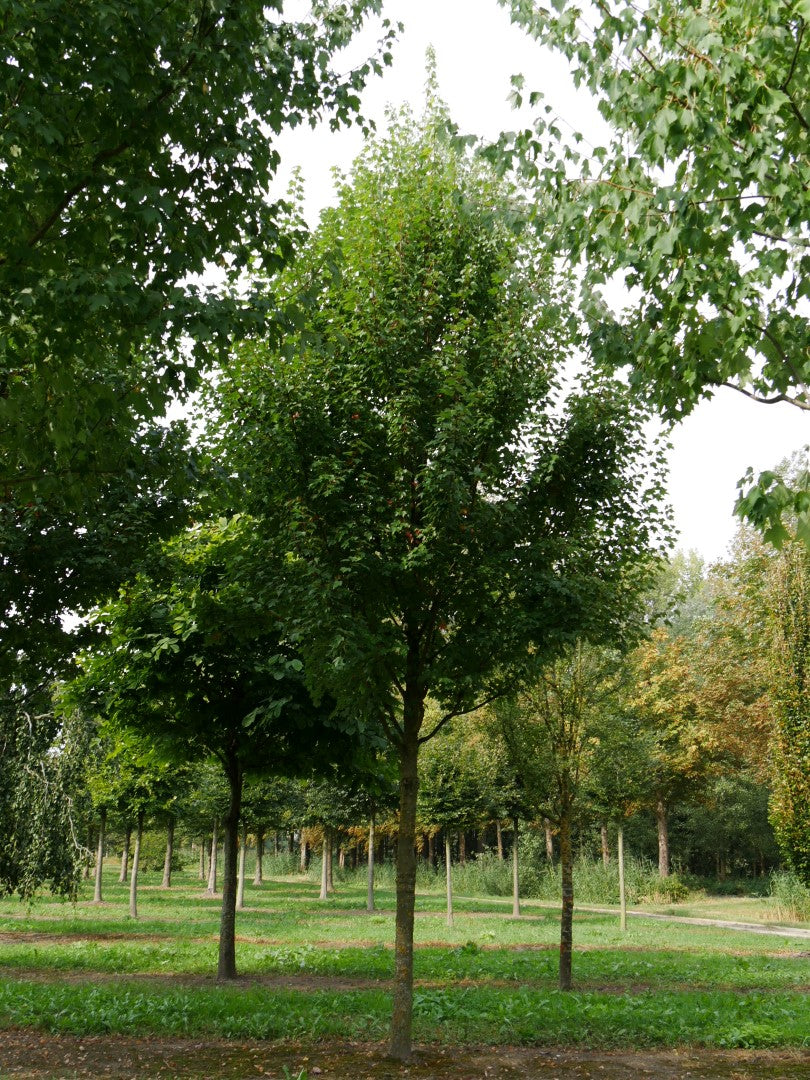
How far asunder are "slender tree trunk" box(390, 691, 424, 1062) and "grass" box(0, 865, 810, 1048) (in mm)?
926

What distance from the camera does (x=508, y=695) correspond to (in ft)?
28.9

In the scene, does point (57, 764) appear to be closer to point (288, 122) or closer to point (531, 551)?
point (531, 551)

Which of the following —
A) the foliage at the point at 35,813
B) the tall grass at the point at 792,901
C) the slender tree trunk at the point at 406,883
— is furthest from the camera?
the tall grass at the point at 792,901

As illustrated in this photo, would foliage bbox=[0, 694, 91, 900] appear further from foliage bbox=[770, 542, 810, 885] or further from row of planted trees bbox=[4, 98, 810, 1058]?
foliage bbox=[770, 542, 810, 885]

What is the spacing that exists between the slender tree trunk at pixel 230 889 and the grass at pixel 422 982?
0.34 meters

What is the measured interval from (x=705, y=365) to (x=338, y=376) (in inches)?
147

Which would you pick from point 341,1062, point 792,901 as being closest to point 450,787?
point 792,901

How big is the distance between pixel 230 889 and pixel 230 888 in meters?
0.02

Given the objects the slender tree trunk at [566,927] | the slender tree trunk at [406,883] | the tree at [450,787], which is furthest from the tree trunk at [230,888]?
the tree at [450,787]

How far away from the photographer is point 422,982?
37.8 ft

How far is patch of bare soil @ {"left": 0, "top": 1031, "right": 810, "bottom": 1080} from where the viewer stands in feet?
21.9

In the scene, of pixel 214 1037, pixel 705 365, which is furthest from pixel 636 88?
pixel 214 1037

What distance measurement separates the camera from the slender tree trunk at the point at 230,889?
11.5m

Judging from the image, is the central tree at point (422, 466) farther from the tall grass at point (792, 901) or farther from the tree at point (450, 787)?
the tall grass at point (792, 901)
